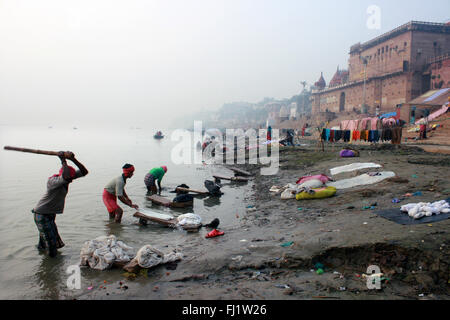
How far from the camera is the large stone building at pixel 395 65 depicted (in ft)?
130

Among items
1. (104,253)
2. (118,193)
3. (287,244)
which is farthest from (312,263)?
(118,193)

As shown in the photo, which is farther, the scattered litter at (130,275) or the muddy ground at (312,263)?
the scattered litter at (130,275)

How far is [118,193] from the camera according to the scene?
713 centimetres

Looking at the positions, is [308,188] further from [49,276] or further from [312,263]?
[49,276]

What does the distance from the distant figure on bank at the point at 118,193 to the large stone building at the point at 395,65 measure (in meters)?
41.4

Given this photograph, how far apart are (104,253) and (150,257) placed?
2.73 feet

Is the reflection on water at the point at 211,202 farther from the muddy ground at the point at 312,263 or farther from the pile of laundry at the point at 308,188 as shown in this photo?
the muddy ground at the point at 312,263

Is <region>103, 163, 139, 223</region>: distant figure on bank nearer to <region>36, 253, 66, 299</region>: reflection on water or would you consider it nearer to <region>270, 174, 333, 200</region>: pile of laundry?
<region>36, 253, 66, 299</region>: reflection on water

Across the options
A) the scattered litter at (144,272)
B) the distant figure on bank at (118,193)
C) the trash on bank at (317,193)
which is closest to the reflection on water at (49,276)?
the scattered litter at (144,272)

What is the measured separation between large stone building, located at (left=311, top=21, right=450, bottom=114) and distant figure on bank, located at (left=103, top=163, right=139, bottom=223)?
41.4 meters
